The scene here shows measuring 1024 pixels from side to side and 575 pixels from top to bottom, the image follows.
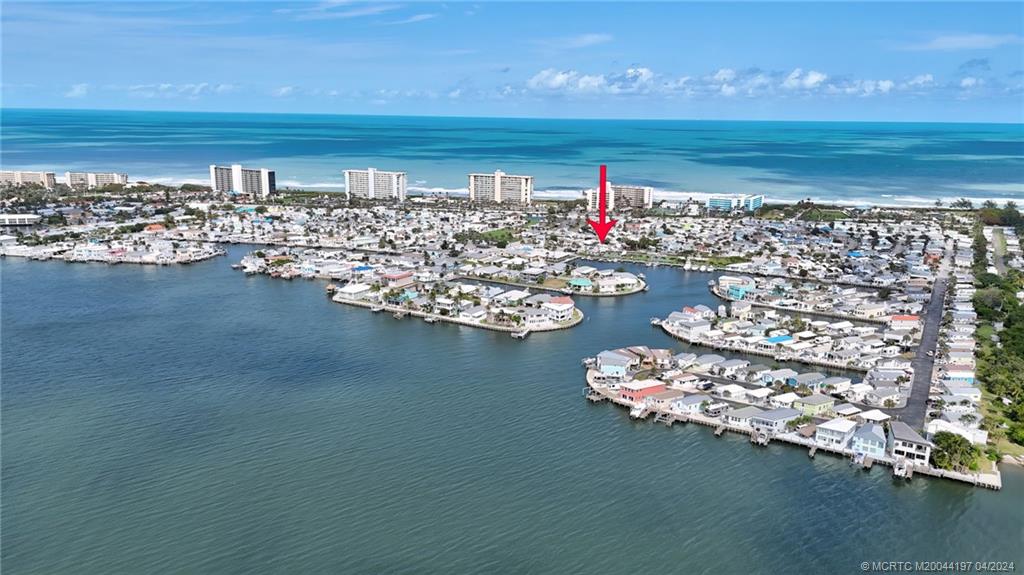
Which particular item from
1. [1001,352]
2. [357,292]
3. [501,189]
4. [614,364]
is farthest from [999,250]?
[501,189]

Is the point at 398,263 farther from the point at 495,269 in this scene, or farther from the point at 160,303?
the point at 160,303

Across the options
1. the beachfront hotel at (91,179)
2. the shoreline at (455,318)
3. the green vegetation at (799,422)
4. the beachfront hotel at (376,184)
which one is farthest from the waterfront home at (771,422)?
the beachfront hotel at (91,179)

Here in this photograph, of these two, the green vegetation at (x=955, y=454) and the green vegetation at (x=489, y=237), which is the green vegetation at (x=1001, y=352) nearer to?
the green vegetation at (x=955, y=454)

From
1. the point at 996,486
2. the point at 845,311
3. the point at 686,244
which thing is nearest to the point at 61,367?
the point at 996,486

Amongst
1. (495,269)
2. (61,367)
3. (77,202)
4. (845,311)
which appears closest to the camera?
(61,367)

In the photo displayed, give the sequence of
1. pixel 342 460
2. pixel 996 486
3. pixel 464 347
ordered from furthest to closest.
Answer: pixel 464 347, pixel 342 460, pixel 996 486

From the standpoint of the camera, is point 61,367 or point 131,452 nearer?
point 131,452
